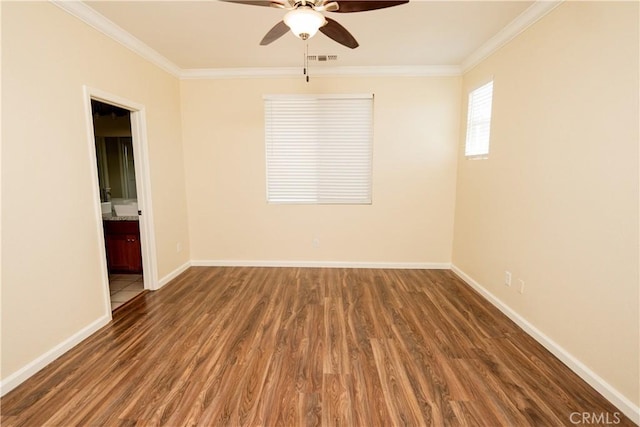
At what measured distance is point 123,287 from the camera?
3455 mm

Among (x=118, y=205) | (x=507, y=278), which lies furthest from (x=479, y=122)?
(x=118, y=205)

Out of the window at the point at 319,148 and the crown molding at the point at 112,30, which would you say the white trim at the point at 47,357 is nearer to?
the window at the point at 319,148

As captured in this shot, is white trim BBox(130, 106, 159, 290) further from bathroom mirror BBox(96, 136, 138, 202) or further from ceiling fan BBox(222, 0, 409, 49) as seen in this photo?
ceiling fan BBox(222, 0, 409, 49)

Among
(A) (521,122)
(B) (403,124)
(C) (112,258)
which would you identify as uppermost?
(B) (403,124)

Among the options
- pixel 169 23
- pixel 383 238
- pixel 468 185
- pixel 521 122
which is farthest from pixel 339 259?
pixel 169 23

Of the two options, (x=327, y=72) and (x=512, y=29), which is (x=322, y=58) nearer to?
(x=327, y=72)

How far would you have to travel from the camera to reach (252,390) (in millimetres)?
1775

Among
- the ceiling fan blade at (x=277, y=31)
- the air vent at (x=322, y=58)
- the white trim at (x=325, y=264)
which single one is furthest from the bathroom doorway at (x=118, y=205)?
the air vent at (x=322, y=58)

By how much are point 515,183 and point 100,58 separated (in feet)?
13.4

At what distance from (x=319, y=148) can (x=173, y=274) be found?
2.72 m

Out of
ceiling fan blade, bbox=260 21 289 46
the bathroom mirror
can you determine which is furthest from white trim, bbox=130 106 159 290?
ceiling fan blade, bbox=260 21 289 46

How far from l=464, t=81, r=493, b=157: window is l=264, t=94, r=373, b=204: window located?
128 centimetres

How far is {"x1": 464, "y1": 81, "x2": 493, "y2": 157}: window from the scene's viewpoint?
3107 mm

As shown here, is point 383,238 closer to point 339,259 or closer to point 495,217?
point 339,259
